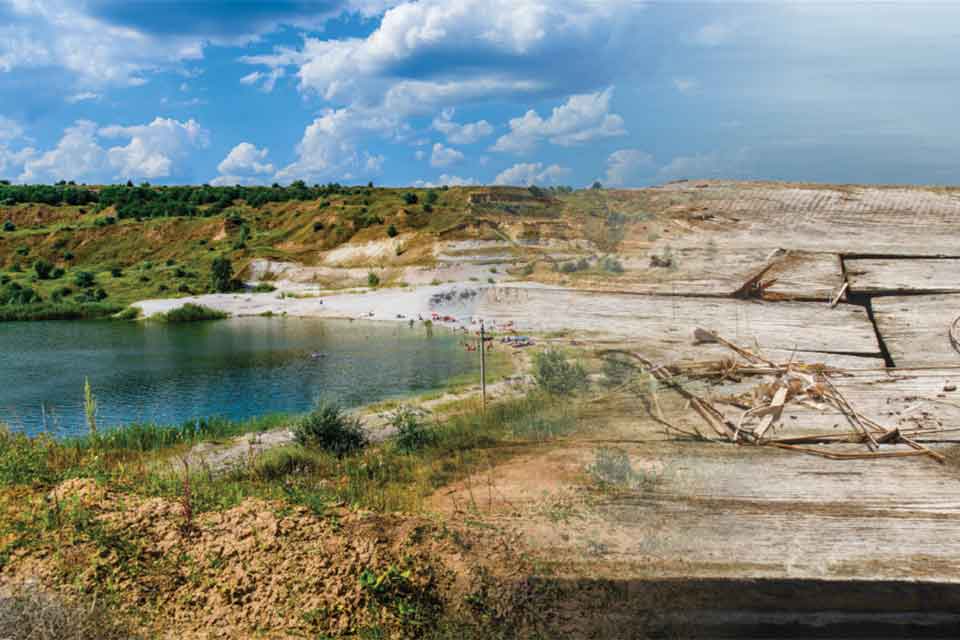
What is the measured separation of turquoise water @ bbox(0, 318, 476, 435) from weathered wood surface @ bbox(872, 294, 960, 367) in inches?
460

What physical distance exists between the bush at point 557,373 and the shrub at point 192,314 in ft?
133

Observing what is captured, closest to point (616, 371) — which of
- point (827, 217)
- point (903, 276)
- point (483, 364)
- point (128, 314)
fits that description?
point (903, 276)

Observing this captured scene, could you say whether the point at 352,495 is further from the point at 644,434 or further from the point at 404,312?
the point at 404,312

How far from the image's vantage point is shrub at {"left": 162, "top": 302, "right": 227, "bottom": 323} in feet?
130

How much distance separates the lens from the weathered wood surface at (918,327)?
2381 millimetres

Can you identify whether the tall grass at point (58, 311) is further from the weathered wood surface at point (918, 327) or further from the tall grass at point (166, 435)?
the weathered wood surface at point (918, 327)

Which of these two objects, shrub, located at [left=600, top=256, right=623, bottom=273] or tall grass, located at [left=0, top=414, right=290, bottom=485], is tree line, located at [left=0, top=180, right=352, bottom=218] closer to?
tall grass, located at [left=0, top=414, right=290, bottom=485]

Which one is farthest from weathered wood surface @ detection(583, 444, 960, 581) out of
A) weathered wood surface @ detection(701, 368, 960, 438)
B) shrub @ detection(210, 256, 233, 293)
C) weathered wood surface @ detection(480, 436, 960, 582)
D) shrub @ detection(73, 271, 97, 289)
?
shrub @ detection(73, 271, 97, 289)

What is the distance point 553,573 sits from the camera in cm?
209

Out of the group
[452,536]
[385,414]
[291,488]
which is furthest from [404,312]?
[452,536]

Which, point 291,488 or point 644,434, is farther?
point 291,488

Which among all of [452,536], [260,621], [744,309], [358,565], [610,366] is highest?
[744,309]

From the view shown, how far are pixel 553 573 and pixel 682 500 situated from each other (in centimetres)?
50

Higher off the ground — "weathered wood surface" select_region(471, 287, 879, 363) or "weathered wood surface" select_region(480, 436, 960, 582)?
"weathered wood surface" select_region(471, 287, 879, 363)
